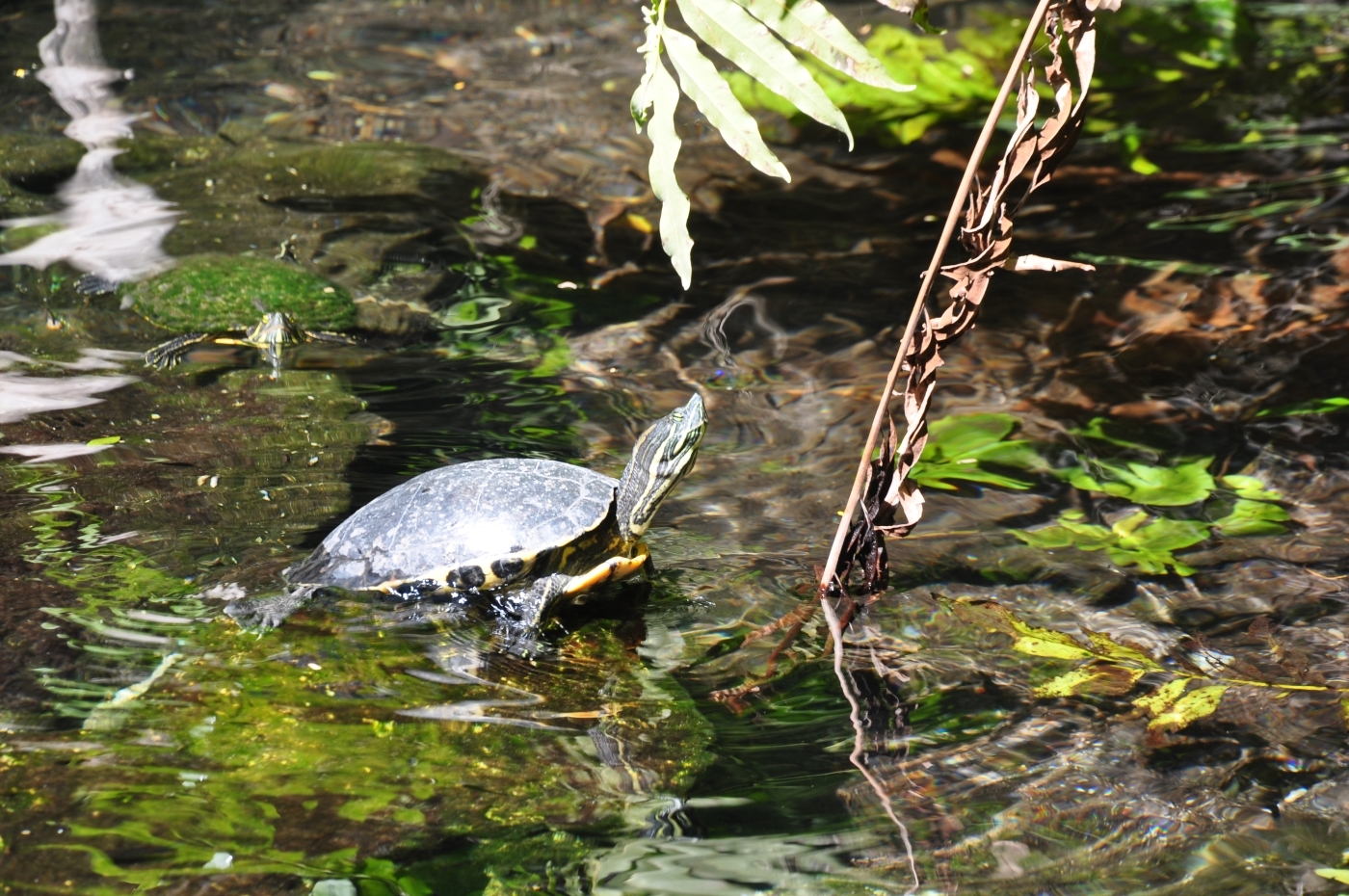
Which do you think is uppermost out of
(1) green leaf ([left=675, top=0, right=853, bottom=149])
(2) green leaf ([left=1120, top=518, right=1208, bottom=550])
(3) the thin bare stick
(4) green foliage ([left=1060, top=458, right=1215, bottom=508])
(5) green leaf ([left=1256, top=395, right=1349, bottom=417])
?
(1) green leaf ([left=675, top=0, right=853, bottom=149])

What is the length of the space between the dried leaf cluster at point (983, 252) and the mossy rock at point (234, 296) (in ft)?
9.64

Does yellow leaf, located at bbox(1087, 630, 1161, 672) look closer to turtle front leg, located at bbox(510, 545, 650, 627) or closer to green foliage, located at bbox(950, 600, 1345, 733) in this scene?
green foliage, located at bbox(950, 600, 1345, 733)

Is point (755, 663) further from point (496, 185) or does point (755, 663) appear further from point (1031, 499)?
point (496, 185)

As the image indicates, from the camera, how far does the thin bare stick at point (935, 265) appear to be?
249 cm

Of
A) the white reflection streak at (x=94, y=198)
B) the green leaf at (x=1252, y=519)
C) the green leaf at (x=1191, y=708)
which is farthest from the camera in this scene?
the white reflection streak at (x=94, y=198)

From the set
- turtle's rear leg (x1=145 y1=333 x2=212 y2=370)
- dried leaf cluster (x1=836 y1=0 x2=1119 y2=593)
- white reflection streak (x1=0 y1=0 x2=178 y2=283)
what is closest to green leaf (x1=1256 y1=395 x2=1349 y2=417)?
dried leaf cluster (x1=836 y1=0 x2=1119 y2=593)

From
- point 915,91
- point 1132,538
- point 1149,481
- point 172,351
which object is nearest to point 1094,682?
point 1132,538

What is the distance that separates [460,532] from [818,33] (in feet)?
5.73

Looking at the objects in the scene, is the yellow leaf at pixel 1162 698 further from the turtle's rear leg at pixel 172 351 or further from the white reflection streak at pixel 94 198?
the white reflection streak at pixel 94 198

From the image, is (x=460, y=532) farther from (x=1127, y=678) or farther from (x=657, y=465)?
(x=1127, y=678)

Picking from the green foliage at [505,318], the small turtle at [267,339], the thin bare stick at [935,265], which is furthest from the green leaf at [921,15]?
the small turtle at [267,339]

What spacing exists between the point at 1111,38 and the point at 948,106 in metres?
1.64

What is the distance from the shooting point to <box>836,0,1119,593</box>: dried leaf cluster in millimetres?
2488

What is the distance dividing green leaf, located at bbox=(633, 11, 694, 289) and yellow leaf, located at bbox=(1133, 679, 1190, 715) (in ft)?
5.41
